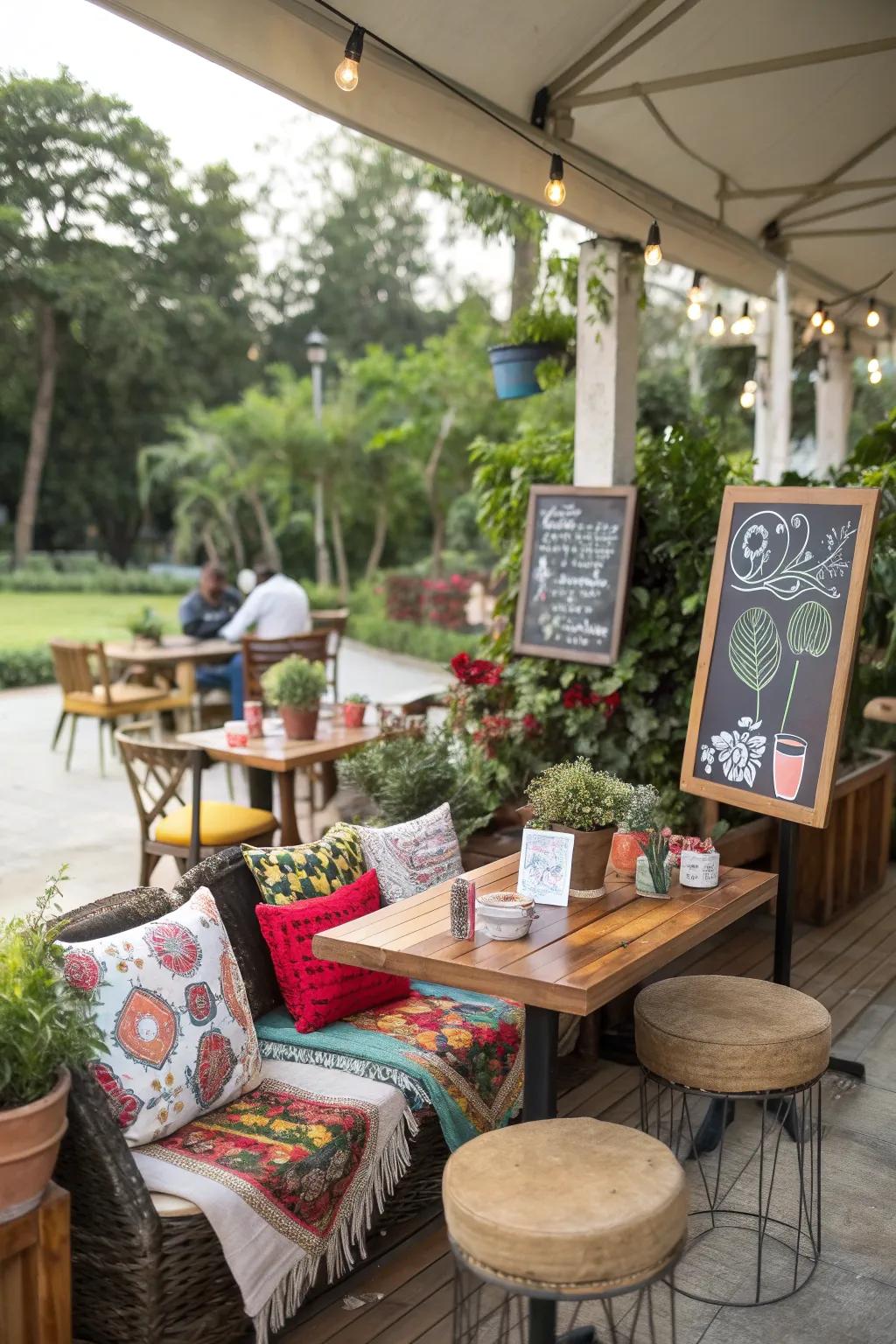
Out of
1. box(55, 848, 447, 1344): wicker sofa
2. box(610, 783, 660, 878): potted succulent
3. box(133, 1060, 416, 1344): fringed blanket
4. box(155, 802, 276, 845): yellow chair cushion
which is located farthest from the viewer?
box(155, 802, 276, 845): yellow chair cushion

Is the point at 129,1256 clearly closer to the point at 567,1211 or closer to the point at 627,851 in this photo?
the point at 567,1211

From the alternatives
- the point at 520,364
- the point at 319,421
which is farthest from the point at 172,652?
the point at 319,421

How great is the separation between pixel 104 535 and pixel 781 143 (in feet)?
57.9

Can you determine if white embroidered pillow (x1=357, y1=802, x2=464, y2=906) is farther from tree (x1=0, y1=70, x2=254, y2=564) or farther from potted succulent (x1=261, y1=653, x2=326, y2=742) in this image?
tree (x1=0, y1=70, x2=254, y2=564)

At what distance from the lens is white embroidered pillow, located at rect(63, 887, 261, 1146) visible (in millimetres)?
2467

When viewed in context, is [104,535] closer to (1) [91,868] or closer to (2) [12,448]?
(2) [12,448]

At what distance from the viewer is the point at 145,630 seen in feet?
29.2

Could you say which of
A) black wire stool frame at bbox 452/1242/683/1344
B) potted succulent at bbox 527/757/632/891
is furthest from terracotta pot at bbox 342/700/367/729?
black wire stool frame at bbox 452/1242/683/1344

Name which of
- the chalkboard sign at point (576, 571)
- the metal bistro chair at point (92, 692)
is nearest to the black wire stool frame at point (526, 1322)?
the chalkboard sign at point (576, 571)

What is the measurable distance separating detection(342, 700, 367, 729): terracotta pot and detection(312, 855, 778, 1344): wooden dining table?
266cm

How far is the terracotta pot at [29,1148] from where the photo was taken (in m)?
2.05

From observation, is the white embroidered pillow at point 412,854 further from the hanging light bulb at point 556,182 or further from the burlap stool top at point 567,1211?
the hanging light bulb at point 556,182

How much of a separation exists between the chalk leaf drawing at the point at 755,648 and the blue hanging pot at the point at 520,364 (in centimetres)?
238

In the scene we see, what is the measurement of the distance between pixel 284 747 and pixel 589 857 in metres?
2.49
